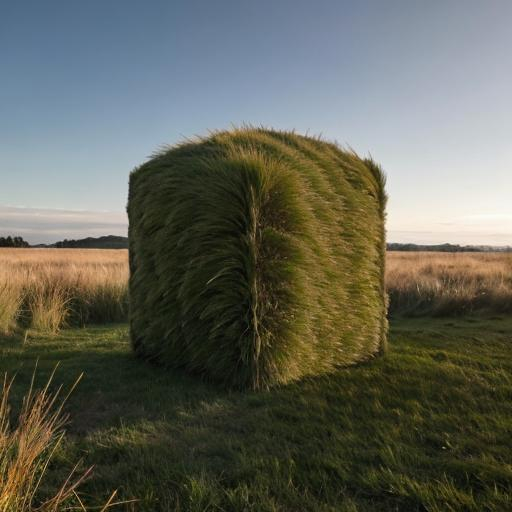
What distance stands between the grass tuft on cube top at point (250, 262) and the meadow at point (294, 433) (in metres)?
0.31

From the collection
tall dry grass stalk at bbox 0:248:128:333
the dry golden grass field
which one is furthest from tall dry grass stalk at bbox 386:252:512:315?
tall dry grass stalk at bbox 0:248:128:333

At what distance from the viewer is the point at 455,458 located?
306 centimetres

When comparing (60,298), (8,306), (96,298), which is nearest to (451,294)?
(96,298)

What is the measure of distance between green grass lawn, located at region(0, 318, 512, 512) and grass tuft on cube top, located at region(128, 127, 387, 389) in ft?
1.04

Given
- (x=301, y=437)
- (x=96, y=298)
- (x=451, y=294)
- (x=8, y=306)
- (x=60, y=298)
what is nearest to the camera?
(x=301, y=437)

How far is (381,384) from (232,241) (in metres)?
2.19

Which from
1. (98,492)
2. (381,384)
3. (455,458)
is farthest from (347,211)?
(98,492)

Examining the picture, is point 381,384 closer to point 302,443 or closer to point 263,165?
point 302,443

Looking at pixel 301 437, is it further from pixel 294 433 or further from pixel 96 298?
pixel 96 298

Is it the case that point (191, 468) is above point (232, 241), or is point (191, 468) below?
below

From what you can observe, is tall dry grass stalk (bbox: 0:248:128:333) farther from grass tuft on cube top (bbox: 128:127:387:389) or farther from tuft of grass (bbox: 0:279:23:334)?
grass tuft on cube top (bbox: 128:127:387:389)

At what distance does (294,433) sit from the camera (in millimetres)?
3453

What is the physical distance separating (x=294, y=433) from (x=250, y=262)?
1648 mm

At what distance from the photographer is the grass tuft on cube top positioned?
4453mm
